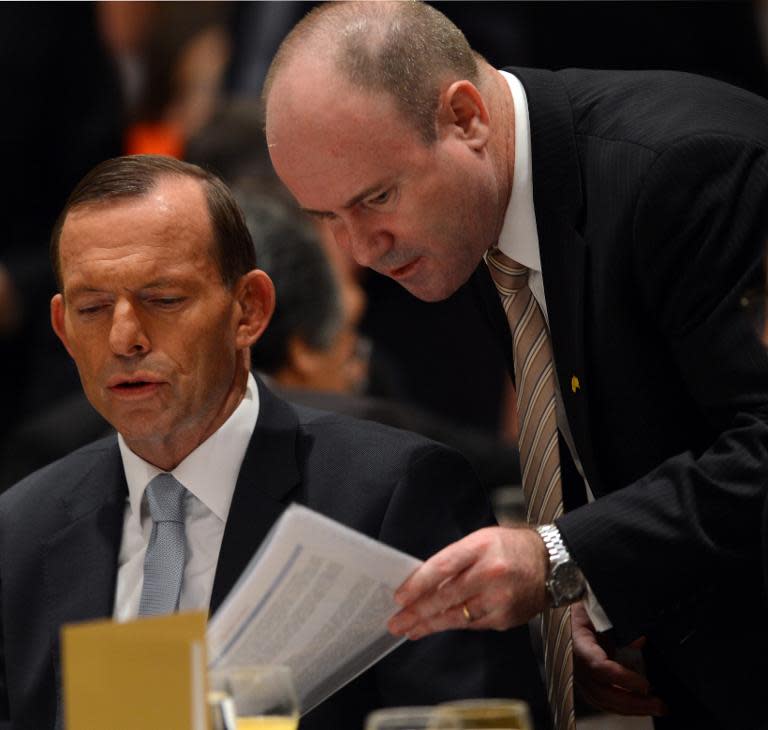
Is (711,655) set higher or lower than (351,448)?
lower

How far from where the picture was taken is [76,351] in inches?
103

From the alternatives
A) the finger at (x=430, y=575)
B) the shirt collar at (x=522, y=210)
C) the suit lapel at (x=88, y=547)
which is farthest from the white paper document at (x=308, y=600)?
the shirt collar at (x=522, y=210)

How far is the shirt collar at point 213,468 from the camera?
2.61 meters

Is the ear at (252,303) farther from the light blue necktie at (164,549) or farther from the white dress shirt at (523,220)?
the white dress shirt at (523,220)

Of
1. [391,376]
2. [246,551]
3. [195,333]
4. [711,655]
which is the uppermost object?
[195,333]

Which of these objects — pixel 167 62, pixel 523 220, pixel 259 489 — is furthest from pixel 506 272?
pixel 167 62

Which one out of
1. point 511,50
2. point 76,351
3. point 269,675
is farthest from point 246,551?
point 511,50

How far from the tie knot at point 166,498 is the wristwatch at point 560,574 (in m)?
0.65

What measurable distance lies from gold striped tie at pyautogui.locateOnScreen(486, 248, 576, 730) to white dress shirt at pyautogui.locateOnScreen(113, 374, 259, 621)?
0.48 metres

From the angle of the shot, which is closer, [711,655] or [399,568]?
[399,568]

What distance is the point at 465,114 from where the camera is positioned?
100 inches

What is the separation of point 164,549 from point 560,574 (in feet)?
2.21

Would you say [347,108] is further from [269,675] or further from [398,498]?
[269,675]

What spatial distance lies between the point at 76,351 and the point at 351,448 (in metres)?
0.50
